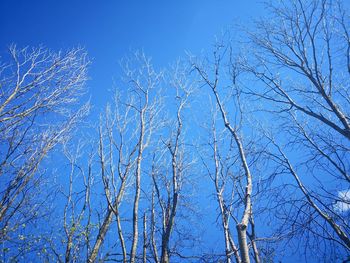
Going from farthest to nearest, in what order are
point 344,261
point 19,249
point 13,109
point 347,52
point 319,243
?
1. point 19,249
2. point 13,109
3. point 347,52
4. point 319,243
5. point 344,261

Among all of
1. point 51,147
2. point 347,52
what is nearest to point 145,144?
point 51,147

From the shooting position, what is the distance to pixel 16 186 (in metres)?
6.44

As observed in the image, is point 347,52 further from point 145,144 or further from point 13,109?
point 13,109

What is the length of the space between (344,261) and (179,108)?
510 centimetres

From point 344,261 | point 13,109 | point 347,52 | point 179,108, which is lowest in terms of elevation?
point 344,261

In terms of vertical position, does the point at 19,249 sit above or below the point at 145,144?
below

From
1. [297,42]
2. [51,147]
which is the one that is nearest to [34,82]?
[51,147]

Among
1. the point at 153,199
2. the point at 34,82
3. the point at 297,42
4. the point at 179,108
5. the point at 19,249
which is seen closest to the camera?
the point at 297,42

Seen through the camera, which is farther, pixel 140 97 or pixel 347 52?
pixel 140 97

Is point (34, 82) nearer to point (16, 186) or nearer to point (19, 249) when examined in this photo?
point (16, 186)

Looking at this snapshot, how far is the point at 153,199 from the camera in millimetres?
10164

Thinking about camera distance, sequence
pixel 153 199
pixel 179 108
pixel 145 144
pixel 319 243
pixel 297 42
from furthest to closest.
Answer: pixel 153 199 < pixel 145 144 < pixel 179 108 < pixel 297 42 < pixel 319 243

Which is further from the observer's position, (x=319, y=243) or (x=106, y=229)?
(x=106, y=229)

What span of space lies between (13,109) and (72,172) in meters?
4.94
